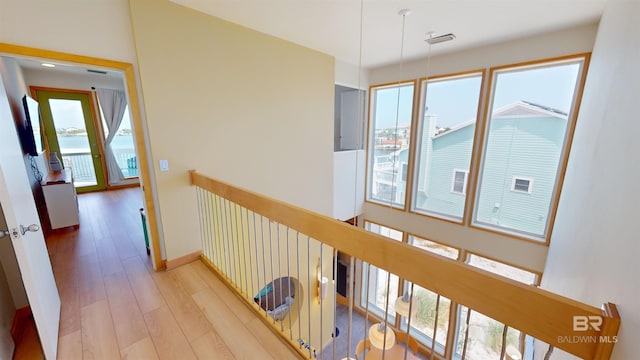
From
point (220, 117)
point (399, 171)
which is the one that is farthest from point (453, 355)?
point (220, 117)

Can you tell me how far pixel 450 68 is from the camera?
3.92 meters

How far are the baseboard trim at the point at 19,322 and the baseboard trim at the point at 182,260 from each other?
97 centimetres

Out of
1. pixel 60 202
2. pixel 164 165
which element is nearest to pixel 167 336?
pixel 164 165

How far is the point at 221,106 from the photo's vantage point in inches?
112

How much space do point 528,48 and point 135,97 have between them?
4744 mm

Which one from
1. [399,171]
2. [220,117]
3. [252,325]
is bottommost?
[252,325]

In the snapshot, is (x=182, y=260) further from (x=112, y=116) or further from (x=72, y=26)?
(x=112, y=116)

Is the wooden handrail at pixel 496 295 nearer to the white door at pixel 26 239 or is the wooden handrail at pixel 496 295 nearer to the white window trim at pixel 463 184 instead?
the white door at pixel 26 239

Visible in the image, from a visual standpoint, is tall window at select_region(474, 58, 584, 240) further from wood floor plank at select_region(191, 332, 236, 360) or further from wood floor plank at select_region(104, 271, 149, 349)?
wood floor plank at select_region(104, 271, 149, 349)

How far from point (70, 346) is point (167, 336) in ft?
2.03

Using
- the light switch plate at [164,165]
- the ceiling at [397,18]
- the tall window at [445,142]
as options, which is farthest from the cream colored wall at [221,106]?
the tall window at [445,142]

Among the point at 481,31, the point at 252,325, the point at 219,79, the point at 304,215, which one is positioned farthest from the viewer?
the point at 481,31

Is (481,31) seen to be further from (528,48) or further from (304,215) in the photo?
(304,215)

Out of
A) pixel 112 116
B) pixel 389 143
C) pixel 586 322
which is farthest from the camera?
pixel 112 116
